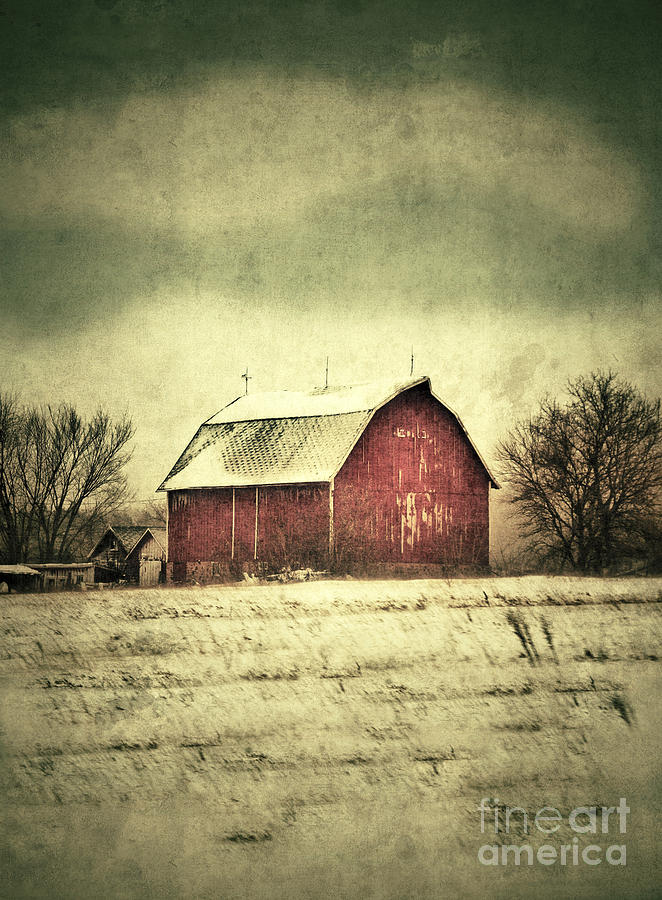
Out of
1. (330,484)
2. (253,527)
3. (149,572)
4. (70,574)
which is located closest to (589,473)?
(330,484)

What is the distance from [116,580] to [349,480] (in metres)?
1.30

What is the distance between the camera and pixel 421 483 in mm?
4961

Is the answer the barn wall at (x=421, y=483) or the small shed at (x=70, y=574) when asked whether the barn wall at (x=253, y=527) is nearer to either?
the barn wall at (x=421, y=483)

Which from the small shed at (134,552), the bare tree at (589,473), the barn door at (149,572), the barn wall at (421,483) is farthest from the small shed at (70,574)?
the bare tree at (589,473)

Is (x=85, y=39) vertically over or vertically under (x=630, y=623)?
over

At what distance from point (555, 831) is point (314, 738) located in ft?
4.40

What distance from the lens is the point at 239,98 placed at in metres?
4.73

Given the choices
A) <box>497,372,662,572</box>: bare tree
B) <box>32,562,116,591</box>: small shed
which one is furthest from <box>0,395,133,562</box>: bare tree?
<box>497,372,662,572</box>: bare tree

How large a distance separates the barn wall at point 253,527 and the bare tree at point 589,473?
43.3 inches

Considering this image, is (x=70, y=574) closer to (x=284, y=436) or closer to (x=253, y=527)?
(x=253, y=527)

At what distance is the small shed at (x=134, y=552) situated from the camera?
445cm

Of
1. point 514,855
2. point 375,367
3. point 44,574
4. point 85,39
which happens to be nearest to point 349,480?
point 375,367

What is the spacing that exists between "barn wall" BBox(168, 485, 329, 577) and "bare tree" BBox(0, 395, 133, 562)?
0.36m

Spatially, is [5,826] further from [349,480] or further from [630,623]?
[630,623]
